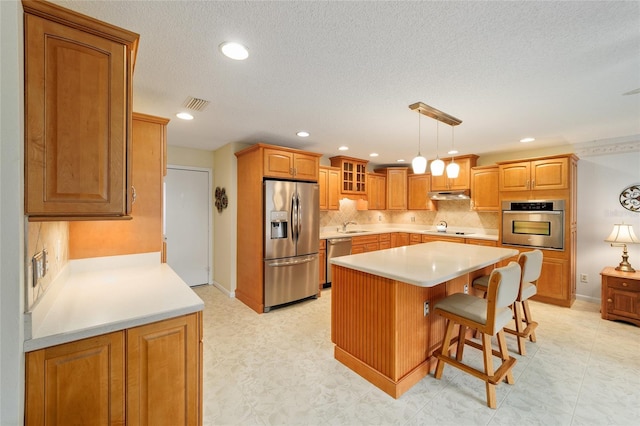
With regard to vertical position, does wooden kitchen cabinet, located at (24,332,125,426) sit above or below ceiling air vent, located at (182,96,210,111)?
below

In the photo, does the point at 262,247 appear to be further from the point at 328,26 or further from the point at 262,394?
the point at 328,26

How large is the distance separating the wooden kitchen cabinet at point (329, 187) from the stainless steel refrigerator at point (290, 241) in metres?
0.84

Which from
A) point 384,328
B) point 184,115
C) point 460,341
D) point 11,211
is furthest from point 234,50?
point 460,341

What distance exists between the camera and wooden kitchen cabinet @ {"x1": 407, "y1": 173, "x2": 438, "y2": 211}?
224 inches

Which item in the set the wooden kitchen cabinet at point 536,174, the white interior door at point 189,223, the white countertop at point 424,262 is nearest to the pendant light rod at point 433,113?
the white countertop at point 424,262

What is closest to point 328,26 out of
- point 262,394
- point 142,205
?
point 142,205

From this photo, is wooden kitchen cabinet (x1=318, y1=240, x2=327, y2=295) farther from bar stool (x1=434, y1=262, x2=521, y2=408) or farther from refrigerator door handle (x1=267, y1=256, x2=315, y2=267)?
bar stool (x1=434, y1=262, x2=521, y2=408)

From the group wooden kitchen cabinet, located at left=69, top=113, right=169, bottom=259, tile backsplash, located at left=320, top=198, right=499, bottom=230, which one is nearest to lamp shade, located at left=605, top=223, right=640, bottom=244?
tile backsplash, located at left=320, top=198, right=499, bottom=230

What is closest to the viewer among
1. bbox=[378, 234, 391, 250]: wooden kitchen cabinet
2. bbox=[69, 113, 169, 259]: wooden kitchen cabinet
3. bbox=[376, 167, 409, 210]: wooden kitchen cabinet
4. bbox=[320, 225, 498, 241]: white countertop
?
bbox=[69, 113, 169, 259]: wooden kitchen cabinet

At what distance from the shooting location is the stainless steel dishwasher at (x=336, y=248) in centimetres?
466

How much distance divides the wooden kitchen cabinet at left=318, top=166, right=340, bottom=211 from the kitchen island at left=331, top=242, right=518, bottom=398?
2416 mm

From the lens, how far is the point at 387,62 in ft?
6.11

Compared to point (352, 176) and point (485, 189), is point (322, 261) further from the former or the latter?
point (485, 189)

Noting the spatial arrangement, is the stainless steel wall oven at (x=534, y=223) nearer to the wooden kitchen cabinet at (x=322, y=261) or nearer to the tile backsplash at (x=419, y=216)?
the tile backsplash at (x=419, y=216)
